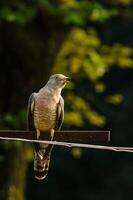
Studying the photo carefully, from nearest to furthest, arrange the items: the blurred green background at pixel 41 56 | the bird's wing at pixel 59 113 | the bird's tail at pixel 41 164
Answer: the bird's tail at pixel 41 164
the bird's wing at pixel 59 113
the blurred green background at pixel 41 56

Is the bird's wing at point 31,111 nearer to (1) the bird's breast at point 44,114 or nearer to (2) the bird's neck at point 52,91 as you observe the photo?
(1) the bird's breast at point 44,114

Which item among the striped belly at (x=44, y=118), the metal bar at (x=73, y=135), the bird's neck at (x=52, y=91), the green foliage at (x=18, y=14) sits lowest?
the metal bar at (x=73, y=135)

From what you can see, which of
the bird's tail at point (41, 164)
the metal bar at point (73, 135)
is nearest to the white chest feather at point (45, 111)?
the bird's tail at point (41, 164)

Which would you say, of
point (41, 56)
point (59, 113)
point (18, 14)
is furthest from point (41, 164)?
point (41, 56)

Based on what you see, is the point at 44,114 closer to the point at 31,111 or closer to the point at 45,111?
the point at 45,111

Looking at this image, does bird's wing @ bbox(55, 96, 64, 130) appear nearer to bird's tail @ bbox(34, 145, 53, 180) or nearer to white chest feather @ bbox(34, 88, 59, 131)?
white chest feather @ bbox(34, 88, 59, 131)

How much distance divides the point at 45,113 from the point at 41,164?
0.34 metres

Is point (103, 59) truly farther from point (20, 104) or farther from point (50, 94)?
point (50, 94)

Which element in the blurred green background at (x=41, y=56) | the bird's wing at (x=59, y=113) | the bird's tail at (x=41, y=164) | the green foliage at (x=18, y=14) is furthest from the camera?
the blurred green background at (x=41, y=56)

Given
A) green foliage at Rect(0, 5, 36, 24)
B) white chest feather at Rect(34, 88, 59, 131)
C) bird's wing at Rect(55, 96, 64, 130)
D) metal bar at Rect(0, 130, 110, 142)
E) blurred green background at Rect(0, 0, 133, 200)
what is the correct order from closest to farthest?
metal bar at Rect(0, 130, 110, 142), white chest feather at Rect(34, 88, 59, 131), bird's wing at Rect(55, 96, 64, 130), green foliage at Rect(0, 5, 36, 24), blurred green background at Rect(0, 0, 133, 200)

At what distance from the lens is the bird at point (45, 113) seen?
5453mm

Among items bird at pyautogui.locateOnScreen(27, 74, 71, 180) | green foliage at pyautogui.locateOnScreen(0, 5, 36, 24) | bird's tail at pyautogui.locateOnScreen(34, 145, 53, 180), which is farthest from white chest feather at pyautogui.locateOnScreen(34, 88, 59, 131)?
green foliage at pyautogui.locateOnScreen(0, 5, 36, 24)

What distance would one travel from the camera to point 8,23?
11047mm

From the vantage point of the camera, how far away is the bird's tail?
5.38m
